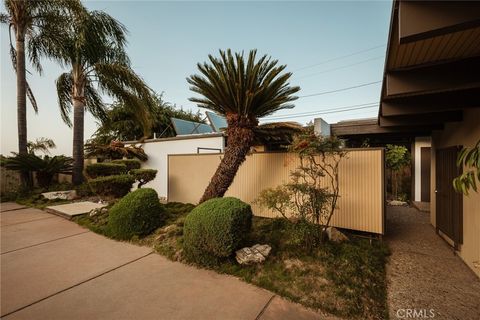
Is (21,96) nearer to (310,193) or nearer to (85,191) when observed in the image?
(85,191)

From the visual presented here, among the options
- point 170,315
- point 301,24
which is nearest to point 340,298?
point 170,315

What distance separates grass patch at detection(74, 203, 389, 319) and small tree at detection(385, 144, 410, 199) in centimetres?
671

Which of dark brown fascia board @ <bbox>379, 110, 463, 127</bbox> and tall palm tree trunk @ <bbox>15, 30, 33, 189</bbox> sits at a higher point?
tall palm tree trunk @ <bbox>15, 30, 33, 189</bbox>

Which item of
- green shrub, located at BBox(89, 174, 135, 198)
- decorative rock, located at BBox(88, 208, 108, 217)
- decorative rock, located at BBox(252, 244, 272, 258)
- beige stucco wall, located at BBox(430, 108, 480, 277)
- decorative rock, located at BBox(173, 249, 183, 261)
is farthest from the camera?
green shrub, located at BBox(89, 174, 135, 198)

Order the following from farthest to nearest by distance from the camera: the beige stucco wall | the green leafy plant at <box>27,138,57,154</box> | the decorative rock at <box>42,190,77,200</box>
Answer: the green leafy plant at <box>27,138,57,154</box>
the decorative rock at <box>42,190,77,200</box>
the beige stucco wall

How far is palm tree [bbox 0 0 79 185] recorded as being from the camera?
28.9 ft

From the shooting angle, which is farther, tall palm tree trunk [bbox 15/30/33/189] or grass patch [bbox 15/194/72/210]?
tall palm tree trunk [bbox 15/30/33/189]

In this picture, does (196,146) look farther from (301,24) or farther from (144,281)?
(144,281)

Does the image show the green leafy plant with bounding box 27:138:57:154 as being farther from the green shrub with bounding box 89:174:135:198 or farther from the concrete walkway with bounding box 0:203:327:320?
the concrete walkway with bounding box 0:203:327:320

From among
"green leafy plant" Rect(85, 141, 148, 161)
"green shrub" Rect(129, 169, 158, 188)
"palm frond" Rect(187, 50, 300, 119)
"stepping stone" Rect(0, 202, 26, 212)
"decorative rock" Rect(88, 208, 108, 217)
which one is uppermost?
"palm frond" Rect(187, 50, 300, 119)

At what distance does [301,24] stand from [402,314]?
8.35 metres

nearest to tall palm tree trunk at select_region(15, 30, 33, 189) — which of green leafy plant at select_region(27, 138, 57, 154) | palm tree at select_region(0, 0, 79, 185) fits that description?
palm tree at select_region(0, 0, 79, 185)

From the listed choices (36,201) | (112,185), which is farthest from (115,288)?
(36,201)

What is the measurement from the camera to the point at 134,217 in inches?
203
